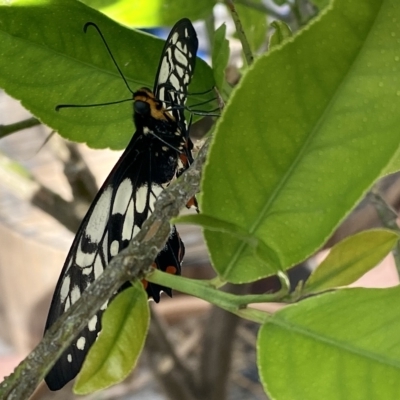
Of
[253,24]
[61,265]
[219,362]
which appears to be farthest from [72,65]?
[61,265]

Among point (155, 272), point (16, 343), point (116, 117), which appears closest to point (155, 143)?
point (116, 117)

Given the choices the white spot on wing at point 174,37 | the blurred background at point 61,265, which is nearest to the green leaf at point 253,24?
the blurred background at point 61,265

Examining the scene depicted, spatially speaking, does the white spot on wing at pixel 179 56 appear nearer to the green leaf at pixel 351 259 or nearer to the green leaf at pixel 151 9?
the green leaf at pixel 151 9

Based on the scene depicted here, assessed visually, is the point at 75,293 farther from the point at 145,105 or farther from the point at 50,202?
the point at 50,202

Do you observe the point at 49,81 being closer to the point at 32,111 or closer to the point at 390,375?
the point at 32,111

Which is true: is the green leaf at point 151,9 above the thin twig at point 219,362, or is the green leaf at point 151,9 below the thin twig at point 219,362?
above

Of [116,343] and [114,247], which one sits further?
[114,247]

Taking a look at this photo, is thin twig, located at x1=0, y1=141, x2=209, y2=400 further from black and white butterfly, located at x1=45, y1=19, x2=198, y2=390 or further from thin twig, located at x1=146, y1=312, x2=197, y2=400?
thin twig, located at x1=146, y1=312, x2=197, y2=400
